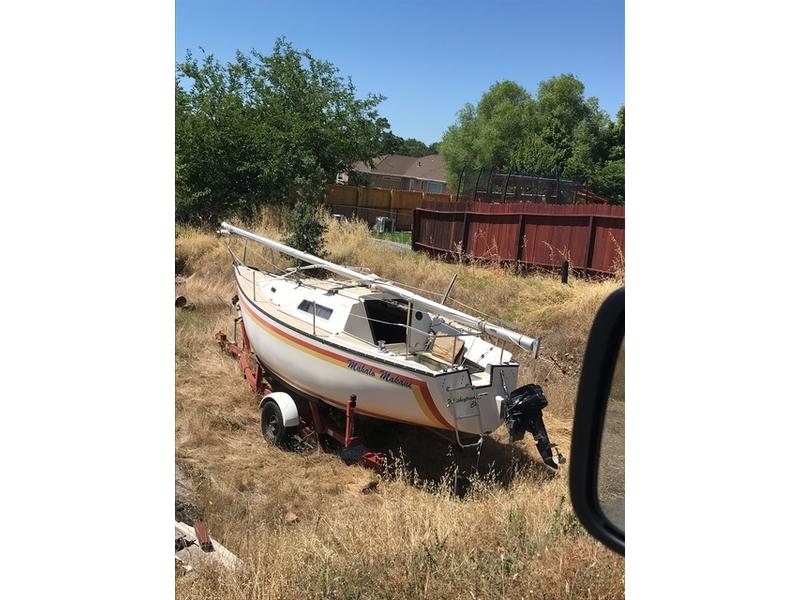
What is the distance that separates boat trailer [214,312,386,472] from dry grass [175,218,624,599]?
0.62 ft

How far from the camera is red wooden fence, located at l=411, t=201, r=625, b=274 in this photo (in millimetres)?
13250

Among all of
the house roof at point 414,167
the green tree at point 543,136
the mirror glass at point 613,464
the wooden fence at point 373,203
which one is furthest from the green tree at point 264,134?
the house roof at point 414,167

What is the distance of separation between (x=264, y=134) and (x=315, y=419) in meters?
16.3

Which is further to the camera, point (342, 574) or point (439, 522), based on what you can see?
point (439, 522)

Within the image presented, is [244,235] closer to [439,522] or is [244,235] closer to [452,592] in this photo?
[439,522]

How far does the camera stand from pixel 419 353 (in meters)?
7.32

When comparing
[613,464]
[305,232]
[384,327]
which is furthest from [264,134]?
[613,464]

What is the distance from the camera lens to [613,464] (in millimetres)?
1560

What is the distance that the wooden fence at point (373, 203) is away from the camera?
29250 millimetres

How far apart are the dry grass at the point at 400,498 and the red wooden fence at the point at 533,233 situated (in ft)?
2.50

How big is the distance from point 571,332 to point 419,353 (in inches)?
163

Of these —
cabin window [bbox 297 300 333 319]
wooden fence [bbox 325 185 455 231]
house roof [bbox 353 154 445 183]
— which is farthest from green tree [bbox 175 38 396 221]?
house roof [bbox 353 154 445 183]

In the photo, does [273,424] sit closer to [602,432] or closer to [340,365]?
[340,365]

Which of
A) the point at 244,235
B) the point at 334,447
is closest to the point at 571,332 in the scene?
the point at 334,447
